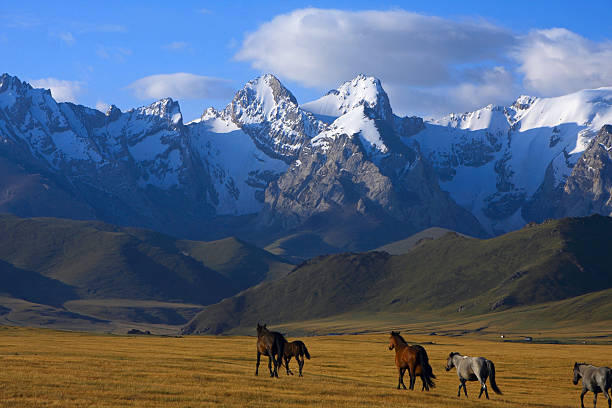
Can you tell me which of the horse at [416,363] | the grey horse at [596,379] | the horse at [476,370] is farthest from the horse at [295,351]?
the grey horse at [596,379]

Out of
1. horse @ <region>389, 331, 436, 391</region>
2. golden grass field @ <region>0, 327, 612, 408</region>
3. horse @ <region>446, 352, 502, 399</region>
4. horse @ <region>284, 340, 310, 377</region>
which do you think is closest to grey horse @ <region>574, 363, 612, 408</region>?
golden grass field @ <region>0, 327, 612, 408</region>

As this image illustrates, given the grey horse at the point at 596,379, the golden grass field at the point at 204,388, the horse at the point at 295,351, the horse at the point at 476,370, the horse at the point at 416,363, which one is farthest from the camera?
the horse at the point at 295,351

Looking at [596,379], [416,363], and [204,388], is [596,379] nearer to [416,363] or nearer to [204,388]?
[416,363]

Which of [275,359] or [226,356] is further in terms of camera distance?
[226,356]

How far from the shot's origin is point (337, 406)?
170 ft

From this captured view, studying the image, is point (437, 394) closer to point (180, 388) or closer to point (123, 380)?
point (180, 388)

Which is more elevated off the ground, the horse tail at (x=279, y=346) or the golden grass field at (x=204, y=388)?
the horse tail at (x=279, y=346)

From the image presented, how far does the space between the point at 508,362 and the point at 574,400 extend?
40.7m

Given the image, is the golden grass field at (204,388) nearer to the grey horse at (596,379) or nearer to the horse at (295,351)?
the horse at (295,351)

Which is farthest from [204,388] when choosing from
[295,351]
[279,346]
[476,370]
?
[476,370]

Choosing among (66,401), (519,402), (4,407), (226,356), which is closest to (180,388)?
(66,401)

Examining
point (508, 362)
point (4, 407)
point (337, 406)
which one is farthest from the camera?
point (508, 362)

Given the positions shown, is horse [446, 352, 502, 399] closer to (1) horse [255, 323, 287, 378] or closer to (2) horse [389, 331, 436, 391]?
(2) horse [389, 331, 436, 391]

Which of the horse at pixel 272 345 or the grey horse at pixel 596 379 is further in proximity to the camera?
the horse at pixel 272 345
